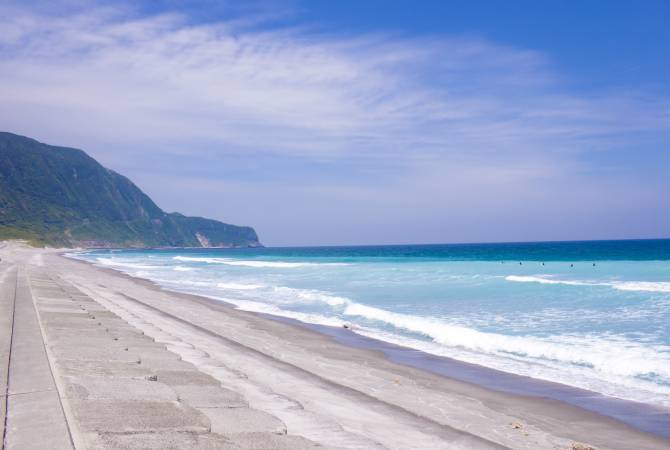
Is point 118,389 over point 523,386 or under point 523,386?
over

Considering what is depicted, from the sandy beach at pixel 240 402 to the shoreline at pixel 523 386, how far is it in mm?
244

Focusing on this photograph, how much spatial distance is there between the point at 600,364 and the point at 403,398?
5267 millimetres

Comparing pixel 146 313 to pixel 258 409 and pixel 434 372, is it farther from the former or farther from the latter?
pixel 258 409

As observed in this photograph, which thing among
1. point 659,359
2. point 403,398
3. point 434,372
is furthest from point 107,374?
point 659,359

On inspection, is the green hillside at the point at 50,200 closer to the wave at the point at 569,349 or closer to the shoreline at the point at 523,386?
the wave at the point at 569,349

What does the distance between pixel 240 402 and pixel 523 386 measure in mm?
5767

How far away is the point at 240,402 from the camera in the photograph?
719cm

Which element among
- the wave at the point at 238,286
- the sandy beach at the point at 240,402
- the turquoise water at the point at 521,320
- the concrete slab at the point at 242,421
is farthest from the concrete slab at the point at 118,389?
the wave at the point at 238,286

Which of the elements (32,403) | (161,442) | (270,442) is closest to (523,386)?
(270,442)

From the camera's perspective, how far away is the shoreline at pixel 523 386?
8586 mm

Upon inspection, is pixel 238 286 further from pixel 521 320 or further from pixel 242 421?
pixel 242 421

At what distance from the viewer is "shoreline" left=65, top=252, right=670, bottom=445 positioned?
28.2ft

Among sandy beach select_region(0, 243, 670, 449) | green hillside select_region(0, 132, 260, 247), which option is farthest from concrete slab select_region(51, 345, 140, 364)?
green hillside select_region(0, 132, 260, 247)

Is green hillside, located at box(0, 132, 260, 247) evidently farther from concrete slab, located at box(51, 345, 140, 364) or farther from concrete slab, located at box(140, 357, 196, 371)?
concrete slab, located at box(140, 357, 196, 371)
